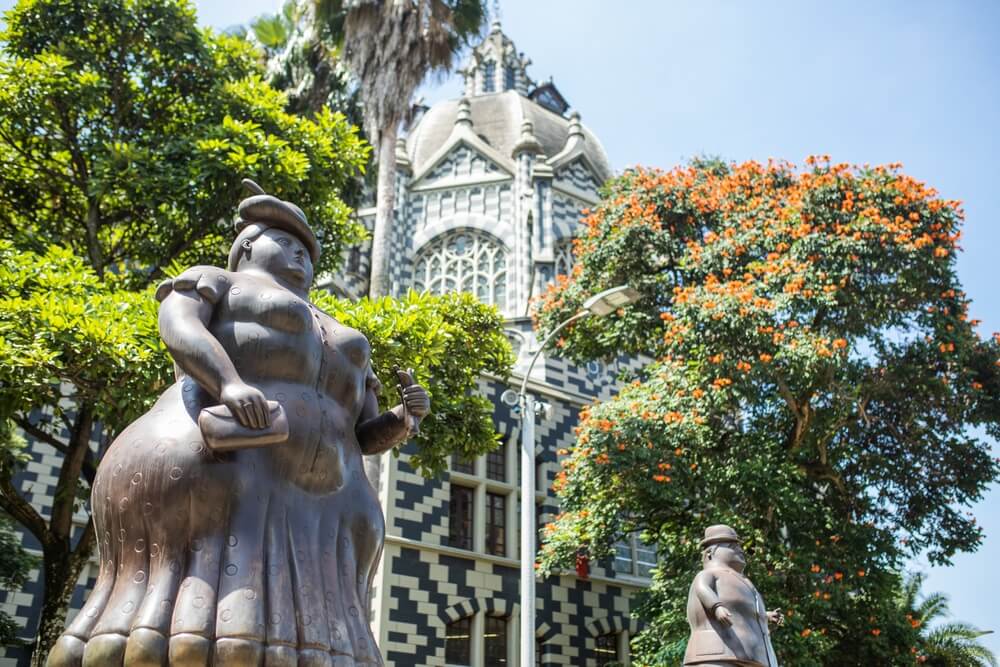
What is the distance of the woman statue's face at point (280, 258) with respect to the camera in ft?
14.3

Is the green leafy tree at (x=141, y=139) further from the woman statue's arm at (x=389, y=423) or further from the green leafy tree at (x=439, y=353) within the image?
the woman statue's arm at (x=389, y=423)

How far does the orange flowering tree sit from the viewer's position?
1421cm

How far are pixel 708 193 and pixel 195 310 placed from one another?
51.1 feet

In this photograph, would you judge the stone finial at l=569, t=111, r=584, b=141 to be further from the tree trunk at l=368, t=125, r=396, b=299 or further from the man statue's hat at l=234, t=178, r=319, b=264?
the man statue's hat at l=234, t=178, r=319, b=264

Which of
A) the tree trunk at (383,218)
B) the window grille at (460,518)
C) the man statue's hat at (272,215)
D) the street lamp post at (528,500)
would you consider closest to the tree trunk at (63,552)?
the street lamp post at (528,500)

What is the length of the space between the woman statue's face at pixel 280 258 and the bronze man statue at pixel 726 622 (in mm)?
5234

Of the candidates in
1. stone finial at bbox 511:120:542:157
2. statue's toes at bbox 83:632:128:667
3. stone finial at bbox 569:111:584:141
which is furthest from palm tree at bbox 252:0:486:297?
stone finial at bbox 569:111:584:141

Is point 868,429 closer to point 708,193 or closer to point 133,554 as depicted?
point 708,193

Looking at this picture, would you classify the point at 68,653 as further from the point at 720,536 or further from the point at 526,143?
the point at 526,143

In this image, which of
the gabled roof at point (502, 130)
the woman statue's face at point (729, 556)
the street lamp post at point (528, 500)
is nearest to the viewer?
the woman statue's face at point (729, 556)

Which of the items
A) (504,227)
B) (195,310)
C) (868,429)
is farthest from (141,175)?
(504,227)

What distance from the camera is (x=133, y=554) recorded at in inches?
142

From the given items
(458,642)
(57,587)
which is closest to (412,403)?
(57,587)

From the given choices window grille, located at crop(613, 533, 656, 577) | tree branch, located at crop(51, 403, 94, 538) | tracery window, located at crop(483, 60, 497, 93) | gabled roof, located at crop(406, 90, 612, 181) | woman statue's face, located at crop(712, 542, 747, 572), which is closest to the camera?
woman statue's face, located at crop(712, 542, 747, 572)
